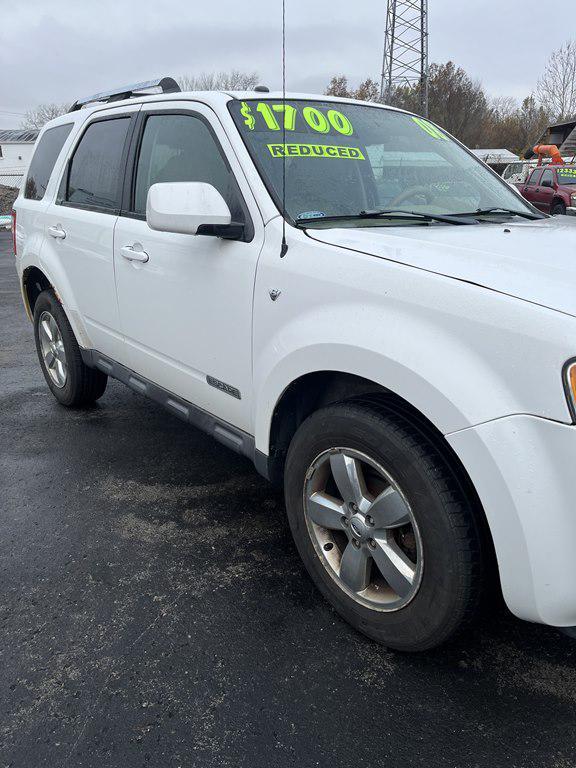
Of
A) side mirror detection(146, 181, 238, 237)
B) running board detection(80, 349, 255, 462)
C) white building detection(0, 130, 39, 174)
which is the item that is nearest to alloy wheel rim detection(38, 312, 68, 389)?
running board detection(80, 349, 255, 462)

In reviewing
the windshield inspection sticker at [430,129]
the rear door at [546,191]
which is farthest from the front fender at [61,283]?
the rear door at [546,191]

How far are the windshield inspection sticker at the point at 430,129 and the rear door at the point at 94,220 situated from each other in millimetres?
1488

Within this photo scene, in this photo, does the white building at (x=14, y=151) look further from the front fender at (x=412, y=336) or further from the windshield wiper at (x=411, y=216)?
the front fender at (x=412, y=336)

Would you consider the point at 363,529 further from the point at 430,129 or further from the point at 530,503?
the point at 430,129

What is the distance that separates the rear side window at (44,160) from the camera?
4257 mm

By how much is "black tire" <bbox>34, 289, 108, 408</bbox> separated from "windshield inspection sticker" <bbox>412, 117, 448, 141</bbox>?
2463 millimetres

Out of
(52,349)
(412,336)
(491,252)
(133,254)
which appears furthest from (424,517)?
(52,349)

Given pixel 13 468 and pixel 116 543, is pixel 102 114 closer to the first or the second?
pixel 13 468

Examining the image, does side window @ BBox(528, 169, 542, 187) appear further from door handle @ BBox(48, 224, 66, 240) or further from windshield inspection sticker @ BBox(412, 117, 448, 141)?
door handle @ BBox(48, 224, 66, 240)

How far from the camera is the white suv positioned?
1.62 metres

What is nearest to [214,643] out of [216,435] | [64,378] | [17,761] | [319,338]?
[17,761]

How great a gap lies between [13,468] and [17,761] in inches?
85.8

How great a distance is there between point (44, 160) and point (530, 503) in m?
4.15

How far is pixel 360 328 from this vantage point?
6.37 feet
